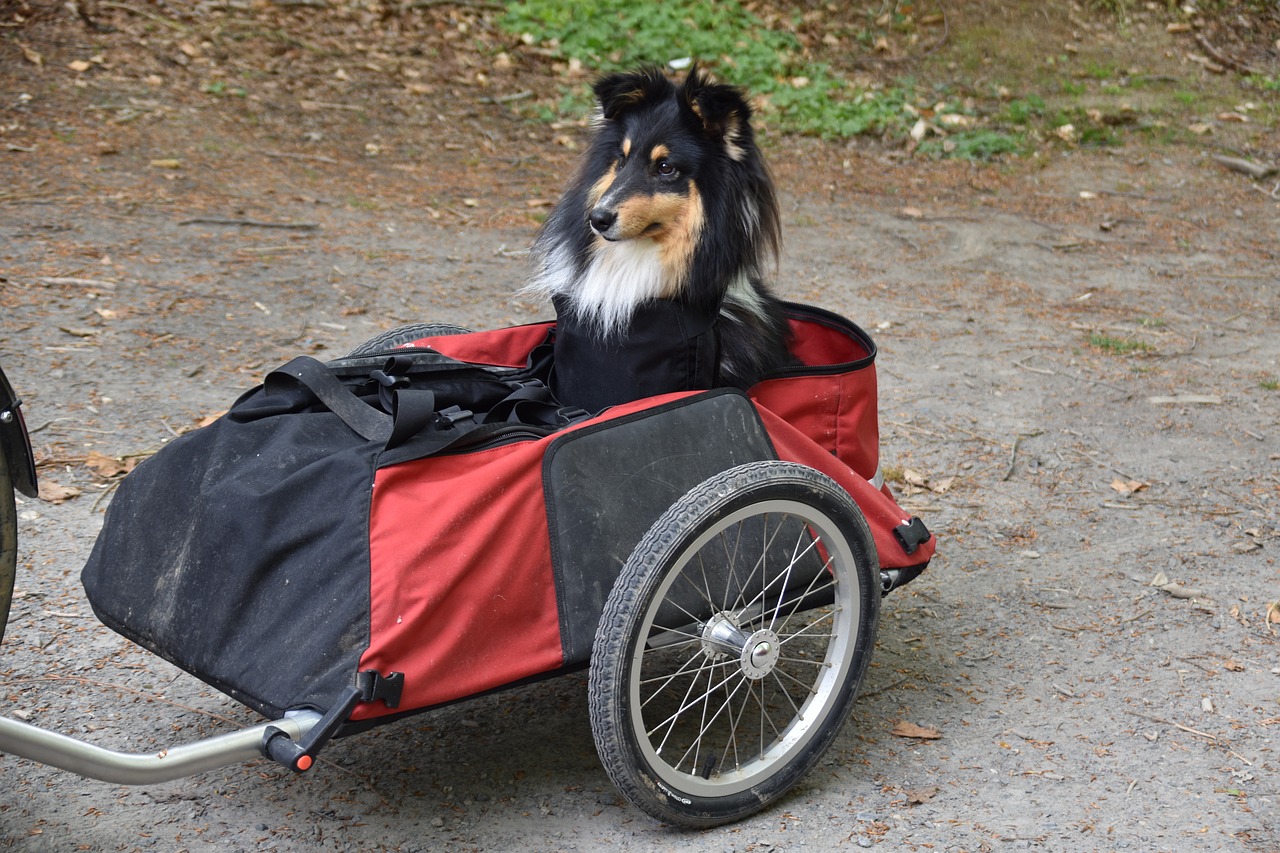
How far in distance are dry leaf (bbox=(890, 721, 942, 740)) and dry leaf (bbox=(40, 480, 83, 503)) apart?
2.84 meters

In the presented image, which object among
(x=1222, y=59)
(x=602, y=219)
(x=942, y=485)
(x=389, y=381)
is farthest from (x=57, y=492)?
(x=1222, y=59)

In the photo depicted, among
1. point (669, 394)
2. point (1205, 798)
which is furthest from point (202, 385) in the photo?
point (1205, 798)

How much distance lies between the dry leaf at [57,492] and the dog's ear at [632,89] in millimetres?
2307

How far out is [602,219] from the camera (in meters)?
2.92

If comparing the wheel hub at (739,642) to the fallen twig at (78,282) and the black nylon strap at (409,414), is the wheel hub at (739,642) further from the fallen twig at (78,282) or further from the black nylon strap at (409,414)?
the fallen twig at (78,282)

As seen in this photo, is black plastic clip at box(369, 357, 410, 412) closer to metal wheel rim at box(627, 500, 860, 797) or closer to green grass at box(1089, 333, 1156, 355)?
metal wheel rim at box(627, 500, 860, 797)

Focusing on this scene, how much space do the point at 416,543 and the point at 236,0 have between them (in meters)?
8.40

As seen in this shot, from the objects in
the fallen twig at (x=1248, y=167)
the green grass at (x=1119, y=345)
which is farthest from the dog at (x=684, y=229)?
the fallen twig at (x=1248, y=167)

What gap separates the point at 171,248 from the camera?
602 centimetres

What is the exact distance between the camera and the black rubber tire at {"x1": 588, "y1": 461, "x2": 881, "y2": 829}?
2.36m

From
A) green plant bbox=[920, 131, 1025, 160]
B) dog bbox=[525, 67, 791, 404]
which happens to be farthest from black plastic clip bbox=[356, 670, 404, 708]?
green plant bbox=[920, 131, 1025, 160]

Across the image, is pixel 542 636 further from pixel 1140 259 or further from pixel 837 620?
pixel 1140 259

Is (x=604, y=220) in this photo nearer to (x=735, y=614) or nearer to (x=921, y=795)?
(x=735, y=614)

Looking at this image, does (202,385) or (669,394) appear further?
(202,385)
